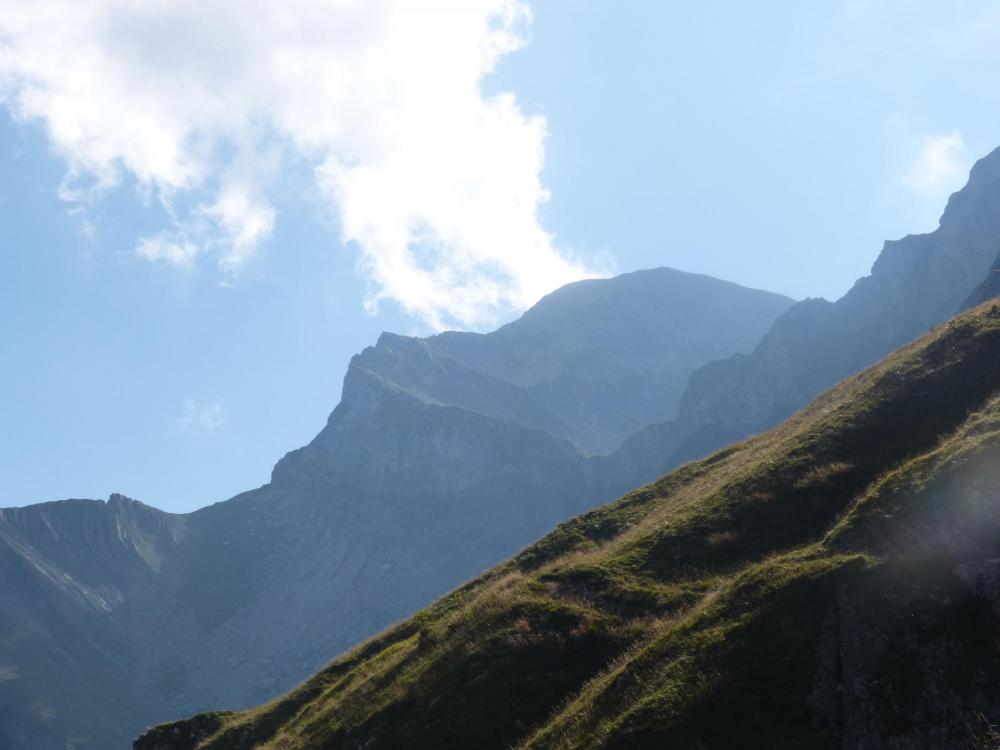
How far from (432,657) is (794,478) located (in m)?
15.3

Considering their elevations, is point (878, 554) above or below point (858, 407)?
below

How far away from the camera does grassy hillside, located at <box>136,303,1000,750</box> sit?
1850 centimetres

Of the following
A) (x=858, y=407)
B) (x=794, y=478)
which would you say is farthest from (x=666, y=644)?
(x=858, y=407)

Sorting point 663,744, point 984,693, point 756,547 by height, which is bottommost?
point 984,693

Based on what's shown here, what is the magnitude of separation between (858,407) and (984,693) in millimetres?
22143

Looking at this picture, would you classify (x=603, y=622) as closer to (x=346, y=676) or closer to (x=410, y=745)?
→ (x=410, y=745)

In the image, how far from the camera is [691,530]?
A: 107ft

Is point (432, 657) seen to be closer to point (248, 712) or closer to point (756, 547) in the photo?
point (756, 547)

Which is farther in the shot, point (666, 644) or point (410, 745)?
point (410, 745)

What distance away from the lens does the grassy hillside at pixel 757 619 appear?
1850 centimetres

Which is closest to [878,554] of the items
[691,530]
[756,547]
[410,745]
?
[756,547]

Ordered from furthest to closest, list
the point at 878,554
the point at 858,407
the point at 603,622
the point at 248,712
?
the point at 248,712 → the point at 858,407 → the point at 603,622 → the point at 878,554

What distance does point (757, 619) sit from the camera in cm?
2166

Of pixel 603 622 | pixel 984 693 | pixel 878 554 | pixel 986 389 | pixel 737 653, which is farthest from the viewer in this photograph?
pixel 986 389
